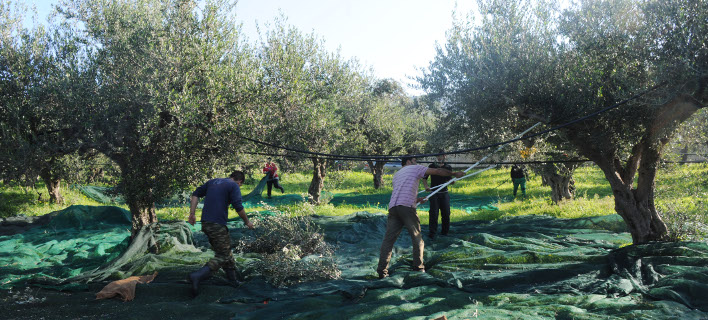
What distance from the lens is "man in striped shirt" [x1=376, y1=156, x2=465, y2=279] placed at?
8.12 meters

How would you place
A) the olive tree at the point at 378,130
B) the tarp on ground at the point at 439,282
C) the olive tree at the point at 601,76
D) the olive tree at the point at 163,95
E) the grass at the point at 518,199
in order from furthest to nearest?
1. the olive tree at the point at 378,130
2. the grass at the point at 518,199
3. the olive tree at the point at 163,95
4. the olive tree at the point at 601,76
5. the tarp on ground at the point at 439,282

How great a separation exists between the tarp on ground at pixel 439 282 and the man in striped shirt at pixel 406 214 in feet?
1.28

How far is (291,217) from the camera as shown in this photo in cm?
1125

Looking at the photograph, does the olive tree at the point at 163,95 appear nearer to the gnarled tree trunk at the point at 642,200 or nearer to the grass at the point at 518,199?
the grass at the point at 518,199

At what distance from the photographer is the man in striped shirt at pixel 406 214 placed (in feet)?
26.7

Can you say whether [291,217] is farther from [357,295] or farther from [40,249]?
[40,249]

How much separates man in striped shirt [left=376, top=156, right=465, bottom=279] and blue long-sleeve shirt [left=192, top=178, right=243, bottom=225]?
2.66 metres

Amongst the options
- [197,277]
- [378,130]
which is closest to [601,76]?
[197,277]

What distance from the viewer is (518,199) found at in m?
22.5

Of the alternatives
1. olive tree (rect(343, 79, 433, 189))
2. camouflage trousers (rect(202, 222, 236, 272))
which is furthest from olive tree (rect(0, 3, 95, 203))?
olive tree (rect(343, 79, 433, 189))

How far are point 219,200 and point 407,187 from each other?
10.9 feet

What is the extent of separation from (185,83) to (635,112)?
889 centimetres

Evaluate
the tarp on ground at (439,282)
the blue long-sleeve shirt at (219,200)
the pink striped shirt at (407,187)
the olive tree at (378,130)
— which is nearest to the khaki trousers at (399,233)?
the pink striped shirt at (407,187)

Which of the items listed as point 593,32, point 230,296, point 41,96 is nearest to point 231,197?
point 230,296
